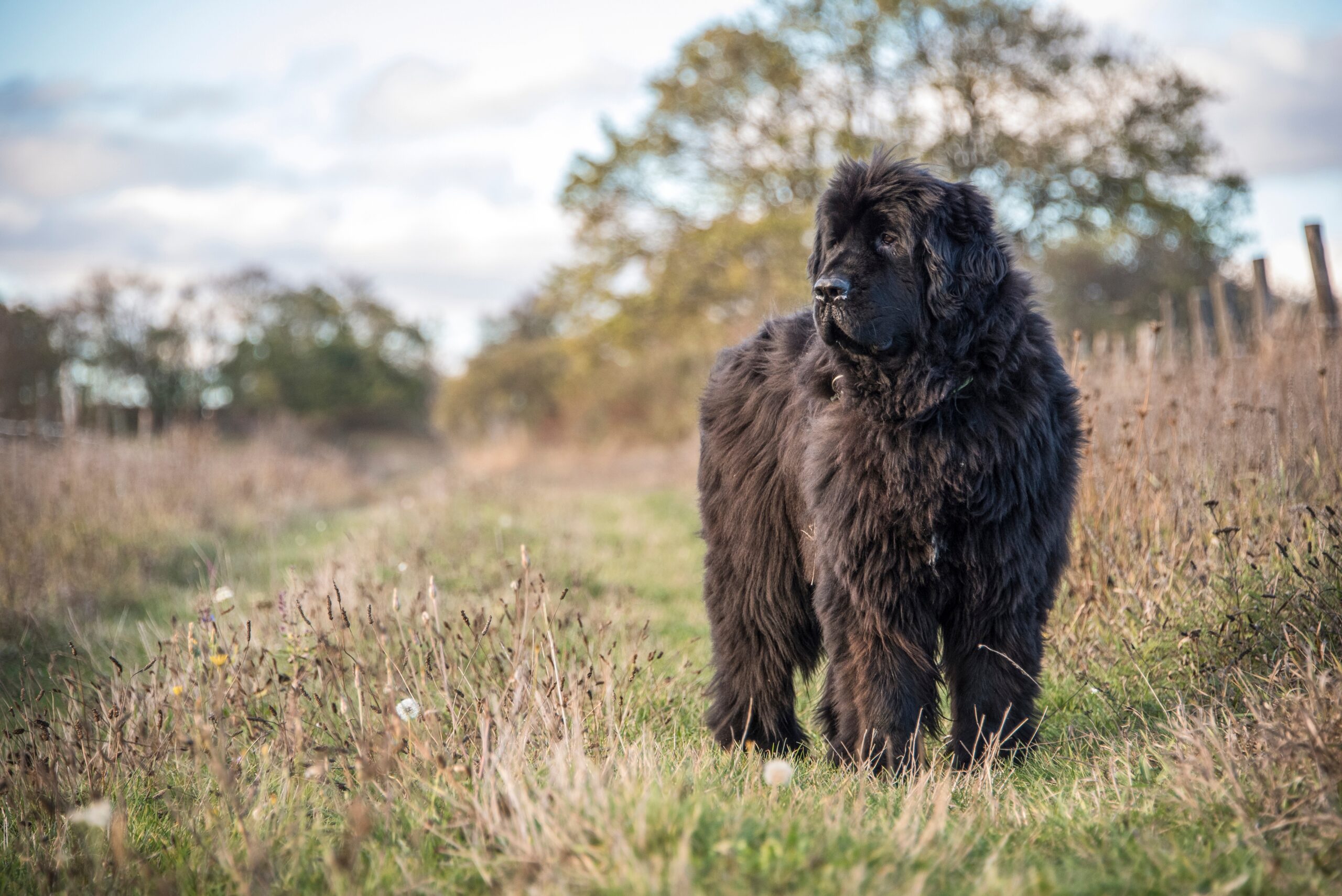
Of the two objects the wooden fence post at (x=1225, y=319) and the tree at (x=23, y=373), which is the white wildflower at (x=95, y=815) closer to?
the wooden fence post at (x=1225, y=319)

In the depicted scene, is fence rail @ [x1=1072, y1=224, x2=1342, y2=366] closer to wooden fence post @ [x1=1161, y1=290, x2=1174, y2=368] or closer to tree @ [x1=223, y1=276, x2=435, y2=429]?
wooden fence post @ [x1=1161, y1=290, x2=1174, y2=368]

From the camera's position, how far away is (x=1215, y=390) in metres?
4.84

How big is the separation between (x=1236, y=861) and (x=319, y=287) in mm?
37324

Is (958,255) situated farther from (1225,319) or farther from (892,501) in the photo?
(1225,319)

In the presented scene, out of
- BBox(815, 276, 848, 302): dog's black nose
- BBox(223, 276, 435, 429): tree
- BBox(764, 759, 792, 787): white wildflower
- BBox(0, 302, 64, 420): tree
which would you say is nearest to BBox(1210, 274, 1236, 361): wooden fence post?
BBox(815, 276, 848, 302): dog's black nose

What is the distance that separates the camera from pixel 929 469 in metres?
3.12

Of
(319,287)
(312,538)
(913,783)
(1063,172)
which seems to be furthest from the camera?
(319,287)

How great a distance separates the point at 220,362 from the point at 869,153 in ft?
69.3

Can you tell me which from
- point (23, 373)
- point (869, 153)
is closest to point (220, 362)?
point (23, 373)

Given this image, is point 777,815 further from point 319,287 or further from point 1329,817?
point 319,287

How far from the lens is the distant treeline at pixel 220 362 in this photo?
583 inches

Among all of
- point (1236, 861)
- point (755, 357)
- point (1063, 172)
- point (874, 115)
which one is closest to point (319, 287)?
point (874, 115)

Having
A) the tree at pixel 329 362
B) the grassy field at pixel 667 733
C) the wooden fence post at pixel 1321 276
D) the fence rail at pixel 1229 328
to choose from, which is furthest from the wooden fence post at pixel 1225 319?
the tree at pixel 329 362

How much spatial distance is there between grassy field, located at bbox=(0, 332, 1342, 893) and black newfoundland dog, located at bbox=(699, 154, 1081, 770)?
1.03ft
